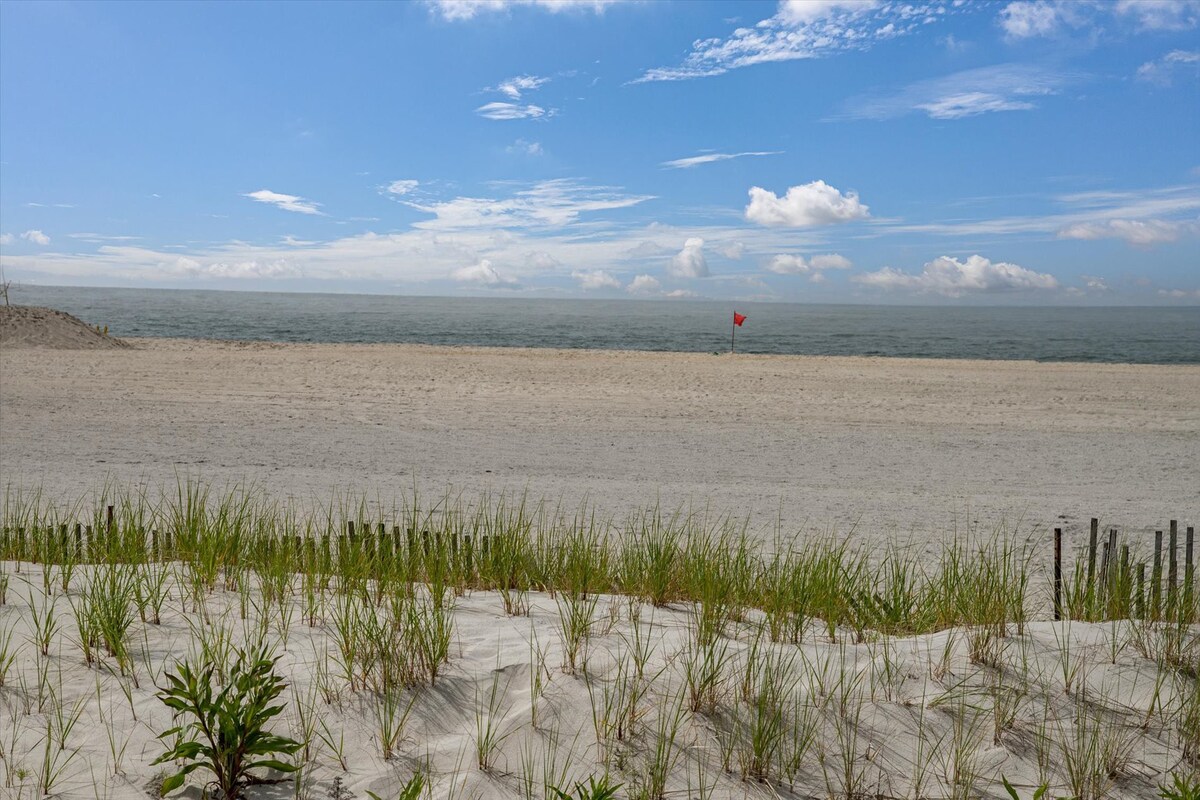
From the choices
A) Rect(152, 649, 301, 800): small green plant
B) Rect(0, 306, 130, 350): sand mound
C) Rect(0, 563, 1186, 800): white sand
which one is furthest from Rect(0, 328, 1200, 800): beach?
Rect(0, 306, 130, 350): sand mound

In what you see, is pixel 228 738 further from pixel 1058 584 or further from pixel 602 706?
pixel 1058 584

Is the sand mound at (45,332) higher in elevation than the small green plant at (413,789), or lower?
higher

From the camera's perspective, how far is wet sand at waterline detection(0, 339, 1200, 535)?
966 centimetres

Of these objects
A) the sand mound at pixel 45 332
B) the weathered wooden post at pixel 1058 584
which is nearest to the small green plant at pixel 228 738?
the weathered wooden post at pixel 1058 584

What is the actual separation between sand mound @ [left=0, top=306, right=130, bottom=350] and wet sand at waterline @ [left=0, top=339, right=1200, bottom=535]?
3.70m

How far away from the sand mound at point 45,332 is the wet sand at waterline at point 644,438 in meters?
3.70

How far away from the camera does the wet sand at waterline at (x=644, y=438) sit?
31.7ft

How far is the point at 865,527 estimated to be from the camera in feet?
27.5

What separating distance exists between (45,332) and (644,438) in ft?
81.1

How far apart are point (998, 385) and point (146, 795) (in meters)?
24.0

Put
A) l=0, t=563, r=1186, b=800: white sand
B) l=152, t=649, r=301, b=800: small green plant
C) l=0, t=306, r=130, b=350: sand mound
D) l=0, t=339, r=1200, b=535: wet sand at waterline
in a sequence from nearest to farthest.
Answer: l=152, t=649, r=301, b=800: small green plant, l=0, t=563, r=1186, b=800: white sand, l=0, t=339, r=1200, b=535: wet sand at waterline, l=0, t=306, r=130, b=350: sand mound

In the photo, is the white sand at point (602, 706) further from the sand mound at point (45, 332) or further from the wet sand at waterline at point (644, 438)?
the sand mound at point (45, 332)

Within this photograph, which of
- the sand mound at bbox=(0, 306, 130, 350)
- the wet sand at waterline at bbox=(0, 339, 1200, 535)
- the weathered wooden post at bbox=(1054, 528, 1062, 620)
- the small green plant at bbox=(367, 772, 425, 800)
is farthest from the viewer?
the sand mound at bbox=(0, 306, 130, 350)

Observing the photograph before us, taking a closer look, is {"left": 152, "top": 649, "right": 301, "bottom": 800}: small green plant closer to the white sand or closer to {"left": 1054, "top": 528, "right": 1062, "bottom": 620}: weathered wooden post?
the white sand
